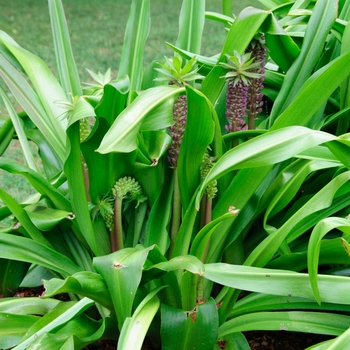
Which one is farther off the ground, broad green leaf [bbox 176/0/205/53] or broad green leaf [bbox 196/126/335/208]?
broad green leaf [bbox 176/0/205/53]

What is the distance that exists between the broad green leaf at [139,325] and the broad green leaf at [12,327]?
0.34 metres

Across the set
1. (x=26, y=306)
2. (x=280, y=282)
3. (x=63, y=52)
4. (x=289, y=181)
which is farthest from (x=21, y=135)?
(x=280, y=282)

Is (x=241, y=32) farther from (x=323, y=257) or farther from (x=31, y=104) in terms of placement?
(x=31, y=104)

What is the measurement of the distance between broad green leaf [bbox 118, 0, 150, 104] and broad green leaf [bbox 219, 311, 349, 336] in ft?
3.11

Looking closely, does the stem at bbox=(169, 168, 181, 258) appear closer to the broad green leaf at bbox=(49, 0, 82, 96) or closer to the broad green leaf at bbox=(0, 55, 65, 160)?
the broad green leaf at bbox=(0, 55, 65, 160)

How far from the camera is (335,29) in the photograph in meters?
1.84

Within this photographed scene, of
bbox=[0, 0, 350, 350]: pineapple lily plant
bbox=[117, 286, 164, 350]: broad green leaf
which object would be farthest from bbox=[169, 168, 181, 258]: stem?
bbox=[117, 286, 164, 350]: broad green leaf

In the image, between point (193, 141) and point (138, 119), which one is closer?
point (138, 119)

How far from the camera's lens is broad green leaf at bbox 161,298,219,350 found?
1341 mm

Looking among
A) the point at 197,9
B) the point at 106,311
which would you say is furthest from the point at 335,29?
the point at 106,311

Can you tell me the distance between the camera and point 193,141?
1360 millimetres

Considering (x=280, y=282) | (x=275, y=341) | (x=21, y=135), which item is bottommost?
(x=275, y=341)

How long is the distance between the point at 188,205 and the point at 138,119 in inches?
16.3

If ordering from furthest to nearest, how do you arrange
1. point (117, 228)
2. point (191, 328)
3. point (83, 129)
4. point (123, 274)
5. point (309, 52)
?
point (309, 52) → point (117, 228) → point (83, 129) → point (191, 328) → point (123, 274)
